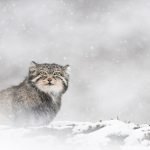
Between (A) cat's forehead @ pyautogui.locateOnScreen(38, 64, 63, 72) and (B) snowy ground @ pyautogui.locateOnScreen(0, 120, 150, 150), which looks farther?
(A) cat's forehead @ pyautogui.locateOnScreen(38, 64, 63, 72)

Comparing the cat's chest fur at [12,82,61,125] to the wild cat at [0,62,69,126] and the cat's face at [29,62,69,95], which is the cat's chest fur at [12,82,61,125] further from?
the cat's face at [29,62,69,95]

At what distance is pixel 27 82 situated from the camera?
1623cm

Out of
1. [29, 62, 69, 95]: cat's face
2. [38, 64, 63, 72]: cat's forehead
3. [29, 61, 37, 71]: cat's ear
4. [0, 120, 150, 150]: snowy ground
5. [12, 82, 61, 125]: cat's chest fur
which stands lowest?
[0, 120, 150, 150]: snowy ground

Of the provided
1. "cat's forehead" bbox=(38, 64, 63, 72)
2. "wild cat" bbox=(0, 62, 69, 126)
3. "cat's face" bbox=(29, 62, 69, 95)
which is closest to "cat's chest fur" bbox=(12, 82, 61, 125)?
"wild cat" bbox=(0, 62, 69, 126)

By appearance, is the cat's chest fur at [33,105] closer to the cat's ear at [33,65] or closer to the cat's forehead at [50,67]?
the cat's ear at [33,65]

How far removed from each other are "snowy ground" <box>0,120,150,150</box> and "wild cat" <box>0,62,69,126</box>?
2519 mm

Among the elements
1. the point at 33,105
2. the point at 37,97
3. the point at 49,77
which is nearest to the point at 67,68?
the point at 49,77

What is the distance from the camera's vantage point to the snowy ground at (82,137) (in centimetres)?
1070

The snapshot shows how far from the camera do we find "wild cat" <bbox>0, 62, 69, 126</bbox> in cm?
1547

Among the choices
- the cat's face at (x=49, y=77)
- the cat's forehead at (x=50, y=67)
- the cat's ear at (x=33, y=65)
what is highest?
the cat's ear at (x=33, y=65)

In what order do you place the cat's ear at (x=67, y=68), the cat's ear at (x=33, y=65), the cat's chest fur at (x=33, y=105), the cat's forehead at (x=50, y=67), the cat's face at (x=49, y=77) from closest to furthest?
the cat's chest fur at (x=33, y=105) < the cat's face at (x=49, y=77) < the cat's forehead at (x=50, y=67) < the cat's ear at (x=33, y=65) < the cat's ear at (x=67, y=68)

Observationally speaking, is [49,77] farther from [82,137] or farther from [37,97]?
[82,137]

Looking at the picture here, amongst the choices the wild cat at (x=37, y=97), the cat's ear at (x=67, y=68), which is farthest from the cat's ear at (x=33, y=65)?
the cat's ear at (x=67, y=68)

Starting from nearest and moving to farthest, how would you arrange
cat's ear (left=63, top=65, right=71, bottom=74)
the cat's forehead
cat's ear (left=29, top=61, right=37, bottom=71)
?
the cat's forehead
cat's ear (left=29, top=61, right=37, bottom=71)
cat's ear (left=63, top=65, right=71, bottom=74)
